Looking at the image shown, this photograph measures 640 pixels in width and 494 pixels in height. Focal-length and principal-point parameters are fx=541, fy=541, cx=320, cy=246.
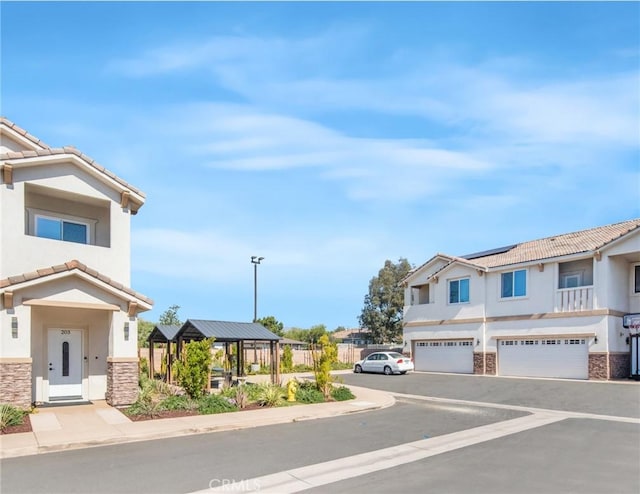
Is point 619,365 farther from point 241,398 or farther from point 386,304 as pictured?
point 386,304

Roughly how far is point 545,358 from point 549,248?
6265 millimetres

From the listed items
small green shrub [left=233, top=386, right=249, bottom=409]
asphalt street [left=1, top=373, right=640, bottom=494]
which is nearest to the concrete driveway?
asphalt street [left=1, top=373, right=640, bottom=494]

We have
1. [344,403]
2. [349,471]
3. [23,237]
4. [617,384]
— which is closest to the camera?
[349,471]

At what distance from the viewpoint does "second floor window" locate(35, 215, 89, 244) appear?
57.6 feet

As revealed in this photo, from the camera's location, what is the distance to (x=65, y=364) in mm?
17609

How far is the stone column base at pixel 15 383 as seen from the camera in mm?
14273

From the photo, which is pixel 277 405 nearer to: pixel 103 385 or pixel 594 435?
pixel 103 385

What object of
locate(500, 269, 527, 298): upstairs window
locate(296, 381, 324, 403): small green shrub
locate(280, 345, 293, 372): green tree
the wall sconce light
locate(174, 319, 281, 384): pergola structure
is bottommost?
locate(280, 345, 293, 372): green tree

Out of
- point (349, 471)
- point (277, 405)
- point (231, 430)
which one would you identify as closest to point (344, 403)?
point (277, 405)

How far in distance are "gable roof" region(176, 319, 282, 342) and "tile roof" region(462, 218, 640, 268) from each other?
50.8 feet

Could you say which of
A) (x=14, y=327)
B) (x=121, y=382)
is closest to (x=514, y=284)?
(x=121, y=382)

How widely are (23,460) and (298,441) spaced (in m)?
5.47

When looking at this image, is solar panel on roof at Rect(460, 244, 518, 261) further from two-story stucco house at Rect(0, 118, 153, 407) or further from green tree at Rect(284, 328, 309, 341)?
green tree at Rect(284, 328, 309, 341)

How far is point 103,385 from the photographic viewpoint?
18.0 meters
